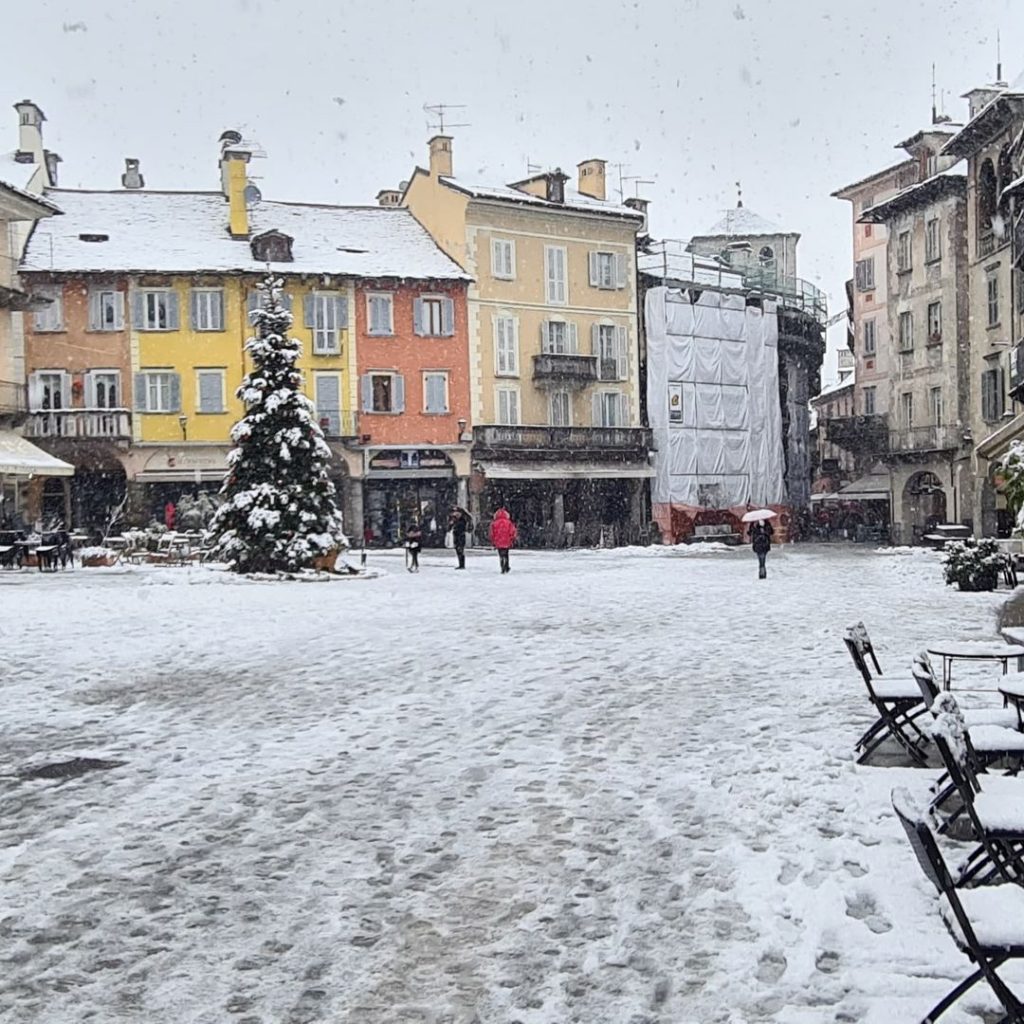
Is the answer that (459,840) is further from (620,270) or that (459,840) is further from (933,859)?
(620,270)

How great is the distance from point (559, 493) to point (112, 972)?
4175 centimetres

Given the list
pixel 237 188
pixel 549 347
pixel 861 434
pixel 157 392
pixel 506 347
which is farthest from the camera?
pixel 861 434

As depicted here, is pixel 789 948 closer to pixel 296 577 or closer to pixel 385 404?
pixel 296 577

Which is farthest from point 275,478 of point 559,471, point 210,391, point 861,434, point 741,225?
point 741,225

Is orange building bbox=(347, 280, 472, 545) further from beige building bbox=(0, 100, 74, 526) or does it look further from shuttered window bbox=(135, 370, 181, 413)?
beige building bbox=(0, 100, 74, 526)

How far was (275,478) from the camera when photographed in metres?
25.8

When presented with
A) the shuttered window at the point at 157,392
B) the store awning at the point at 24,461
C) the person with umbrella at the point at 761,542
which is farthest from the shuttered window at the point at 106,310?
the person with umbrella at the point at 761,542

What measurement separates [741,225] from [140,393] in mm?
39858

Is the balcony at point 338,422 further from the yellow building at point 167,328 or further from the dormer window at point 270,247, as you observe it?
the dormer window at point 270,247

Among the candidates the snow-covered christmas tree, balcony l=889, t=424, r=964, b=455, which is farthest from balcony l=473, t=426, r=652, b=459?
the snow-covered christmas tree

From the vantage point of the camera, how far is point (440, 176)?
152 feet

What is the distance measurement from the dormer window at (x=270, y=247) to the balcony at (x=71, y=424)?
22.7 ft

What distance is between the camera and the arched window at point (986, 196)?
39062mm

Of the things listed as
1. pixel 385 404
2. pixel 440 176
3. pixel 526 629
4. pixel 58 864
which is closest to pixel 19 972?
pixel 58 864
